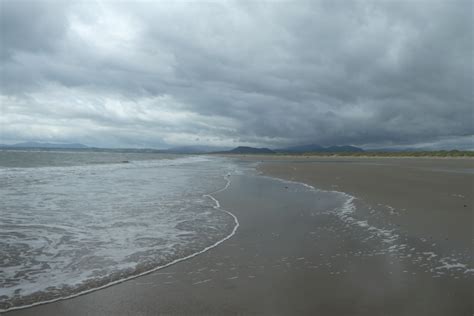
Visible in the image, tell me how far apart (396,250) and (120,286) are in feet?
19.6

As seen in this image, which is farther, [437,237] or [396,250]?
[437,237]

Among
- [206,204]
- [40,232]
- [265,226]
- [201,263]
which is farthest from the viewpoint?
[206,204]

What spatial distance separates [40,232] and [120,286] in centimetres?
502

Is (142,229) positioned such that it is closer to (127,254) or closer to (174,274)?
(127,254)

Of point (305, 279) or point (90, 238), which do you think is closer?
point (305, 279)

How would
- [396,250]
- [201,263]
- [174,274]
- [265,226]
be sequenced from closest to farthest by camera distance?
[174,274], [201,263], [396,250], [265,226]

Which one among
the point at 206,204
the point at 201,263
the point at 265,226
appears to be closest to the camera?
the point at 201,263

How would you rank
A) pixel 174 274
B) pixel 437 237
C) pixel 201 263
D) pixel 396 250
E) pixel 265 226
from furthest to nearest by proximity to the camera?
pixel 265 226 < pixel 437 237 < pixel 396 250 < pixel 201 263 < pixel 174 274

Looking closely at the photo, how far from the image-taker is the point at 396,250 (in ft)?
23.6

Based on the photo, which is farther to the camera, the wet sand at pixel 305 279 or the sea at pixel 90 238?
the sea at pixel 90 238

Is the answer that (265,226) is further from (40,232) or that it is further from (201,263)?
(40,232)

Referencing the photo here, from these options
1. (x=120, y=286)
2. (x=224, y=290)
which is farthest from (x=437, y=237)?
(x=120, y=286)

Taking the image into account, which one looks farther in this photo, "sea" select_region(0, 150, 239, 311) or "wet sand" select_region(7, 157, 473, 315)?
"sea" select_region(0, 150, 239, 311)

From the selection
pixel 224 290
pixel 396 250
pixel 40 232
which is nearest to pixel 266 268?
pixel 224 290
